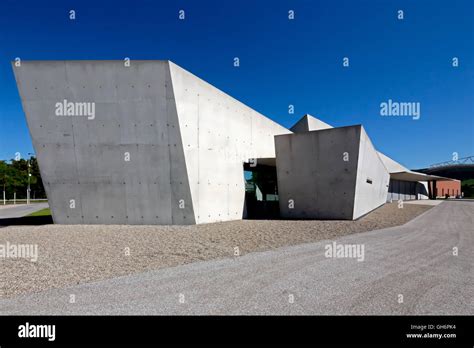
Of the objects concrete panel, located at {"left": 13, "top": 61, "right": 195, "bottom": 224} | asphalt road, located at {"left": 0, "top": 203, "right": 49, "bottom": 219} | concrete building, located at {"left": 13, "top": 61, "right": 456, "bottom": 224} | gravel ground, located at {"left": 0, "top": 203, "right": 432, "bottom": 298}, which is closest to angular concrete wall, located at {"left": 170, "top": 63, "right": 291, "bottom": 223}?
concrete building, located at {"left": 13, "top": 61, "right": 456, "bottom": 224}

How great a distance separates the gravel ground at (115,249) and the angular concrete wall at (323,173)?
326 cm

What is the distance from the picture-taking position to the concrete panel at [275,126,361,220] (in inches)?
592

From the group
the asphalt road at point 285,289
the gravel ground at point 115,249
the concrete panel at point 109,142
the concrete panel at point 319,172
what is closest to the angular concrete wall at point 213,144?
the concrete panel at point 109,142

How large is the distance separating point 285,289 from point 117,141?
11659 mm

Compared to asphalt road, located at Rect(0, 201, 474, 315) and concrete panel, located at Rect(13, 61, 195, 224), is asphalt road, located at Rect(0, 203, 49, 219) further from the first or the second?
asphalt road, located at Rect(0, 201, 474, 315)

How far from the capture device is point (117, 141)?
1315 centimetres

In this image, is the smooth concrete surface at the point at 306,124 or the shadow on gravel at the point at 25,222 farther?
the smooth concrete surface at the point at 306,124

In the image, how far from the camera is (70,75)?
1273 centimetres

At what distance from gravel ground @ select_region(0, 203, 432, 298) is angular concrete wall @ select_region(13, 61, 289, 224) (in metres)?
2.06

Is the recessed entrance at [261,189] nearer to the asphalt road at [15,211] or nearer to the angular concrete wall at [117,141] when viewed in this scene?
the angular concrete wall at [117,141]

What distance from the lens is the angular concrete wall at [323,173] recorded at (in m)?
15.0
